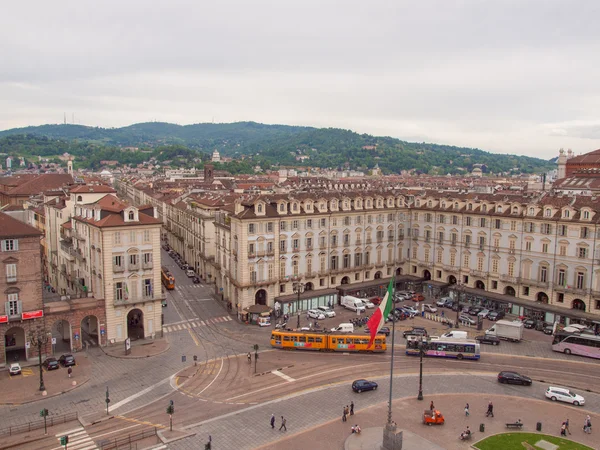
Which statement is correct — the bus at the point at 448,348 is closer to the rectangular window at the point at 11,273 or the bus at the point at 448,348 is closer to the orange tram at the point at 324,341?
the orange tram at the point at 324,341

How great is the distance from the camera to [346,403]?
5109cm

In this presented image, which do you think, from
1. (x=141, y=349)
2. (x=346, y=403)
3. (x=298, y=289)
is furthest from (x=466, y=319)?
(x=141, y=349)

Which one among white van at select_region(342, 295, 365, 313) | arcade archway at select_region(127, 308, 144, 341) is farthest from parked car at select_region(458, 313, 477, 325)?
arcade archway at select_region(127, 308, 144, 341)

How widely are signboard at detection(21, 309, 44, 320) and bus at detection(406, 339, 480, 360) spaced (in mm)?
45259

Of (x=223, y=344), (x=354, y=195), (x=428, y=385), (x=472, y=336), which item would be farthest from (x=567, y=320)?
(x=223, y=344)

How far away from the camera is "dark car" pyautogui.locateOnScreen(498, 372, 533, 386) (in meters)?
56.0

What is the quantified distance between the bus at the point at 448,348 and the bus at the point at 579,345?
1231cm

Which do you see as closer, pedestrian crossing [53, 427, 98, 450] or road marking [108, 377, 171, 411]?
pedestrian crossing [53, 427, 98, 450]

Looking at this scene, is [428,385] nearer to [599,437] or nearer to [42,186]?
[599,437]

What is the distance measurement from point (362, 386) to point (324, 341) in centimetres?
1339

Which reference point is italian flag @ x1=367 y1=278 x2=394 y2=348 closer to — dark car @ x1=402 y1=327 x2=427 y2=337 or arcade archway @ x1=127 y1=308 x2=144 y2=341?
dark car @ x1=402 y1=327 x2=427 y2=337

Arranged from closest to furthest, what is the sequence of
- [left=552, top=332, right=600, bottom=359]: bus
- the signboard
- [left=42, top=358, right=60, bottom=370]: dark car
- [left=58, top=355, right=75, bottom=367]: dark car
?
[left=42, top=358, right=60, bottom=370]: dark car < [left=58, top=355, right=75, bottom=367]: dark car < the signboard < [left=552, top=332, right=600, bottom=359]: bus

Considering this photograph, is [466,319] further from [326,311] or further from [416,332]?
[326,311]

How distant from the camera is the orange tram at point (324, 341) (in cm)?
6519
